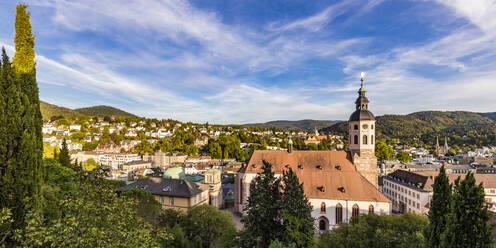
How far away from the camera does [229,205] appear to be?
42.6 metres

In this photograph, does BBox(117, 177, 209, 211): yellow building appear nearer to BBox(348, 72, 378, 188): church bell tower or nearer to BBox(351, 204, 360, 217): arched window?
BBox(351, 204, 360, 217): arched window

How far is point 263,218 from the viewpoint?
52.2 ft

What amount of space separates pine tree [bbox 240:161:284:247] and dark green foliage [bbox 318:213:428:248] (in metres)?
4.74

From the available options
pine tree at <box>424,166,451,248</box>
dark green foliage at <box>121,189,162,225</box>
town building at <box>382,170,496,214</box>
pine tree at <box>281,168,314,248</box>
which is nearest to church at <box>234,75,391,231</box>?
dark green foliage at <box>121,189,162,225</box>

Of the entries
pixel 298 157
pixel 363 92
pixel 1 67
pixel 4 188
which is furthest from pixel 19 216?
pixel 363 92

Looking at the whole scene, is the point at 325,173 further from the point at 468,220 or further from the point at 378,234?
the point at 468,220

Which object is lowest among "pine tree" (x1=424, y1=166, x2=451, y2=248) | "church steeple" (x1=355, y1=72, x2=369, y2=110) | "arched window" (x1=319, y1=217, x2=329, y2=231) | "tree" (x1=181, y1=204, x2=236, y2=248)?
"arched window" (x1=319, y1=217, x2=329, y2=231)

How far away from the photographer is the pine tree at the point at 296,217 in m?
14.5

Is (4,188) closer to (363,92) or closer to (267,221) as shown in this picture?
(267,221)

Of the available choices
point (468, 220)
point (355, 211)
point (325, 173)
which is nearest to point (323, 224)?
point (355, 211)

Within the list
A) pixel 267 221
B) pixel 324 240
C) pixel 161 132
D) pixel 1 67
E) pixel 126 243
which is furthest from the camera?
pixel 161 132

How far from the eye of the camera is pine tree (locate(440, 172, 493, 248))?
25.6 ft

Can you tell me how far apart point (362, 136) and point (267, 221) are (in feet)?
68.6

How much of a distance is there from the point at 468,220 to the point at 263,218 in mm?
10367
